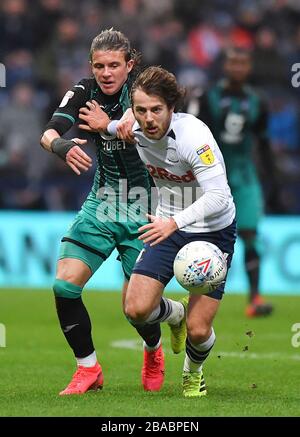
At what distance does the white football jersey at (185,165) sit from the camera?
6516 mm

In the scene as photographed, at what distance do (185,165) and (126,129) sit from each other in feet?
1.55

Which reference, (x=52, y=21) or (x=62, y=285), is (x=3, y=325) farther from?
(x=52, y=21)

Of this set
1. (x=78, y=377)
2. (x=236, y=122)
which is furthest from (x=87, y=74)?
(x=78, y=377)

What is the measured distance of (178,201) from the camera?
6.93 m

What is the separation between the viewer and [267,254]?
1459cm

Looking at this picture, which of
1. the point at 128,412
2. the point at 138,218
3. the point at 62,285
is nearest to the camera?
the point at 128,412

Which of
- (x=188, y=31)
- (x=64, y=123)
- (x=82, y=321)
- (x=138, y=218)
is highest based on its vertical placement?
(x=188, y=31)

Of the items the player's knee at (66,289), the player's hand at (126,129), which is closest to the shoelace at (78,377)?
the player's knee at (66,289)

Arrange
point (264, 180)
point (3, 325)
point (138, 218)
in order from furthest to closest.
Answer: point (264, 180) < point (3, 325) < point (138, 218)

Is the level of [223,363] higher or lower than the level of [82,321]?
lower

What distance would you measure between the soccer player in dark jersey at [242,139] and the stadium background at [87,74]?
4.11ft

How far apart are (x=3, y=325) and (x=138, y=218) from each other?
415cm

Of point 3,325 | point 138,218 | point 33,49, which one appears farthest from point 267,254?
point 138,218

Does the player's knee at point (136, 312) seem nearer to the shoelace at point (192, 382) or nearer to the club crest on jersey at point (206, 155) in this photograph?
the shoelace at point (192, 382)
